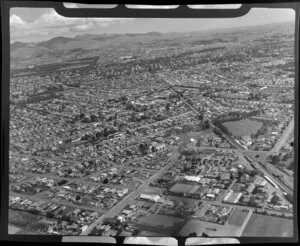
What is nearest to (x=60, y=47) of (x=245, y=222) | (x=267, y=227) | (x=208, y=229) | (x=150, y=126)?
(x=150, y=126)

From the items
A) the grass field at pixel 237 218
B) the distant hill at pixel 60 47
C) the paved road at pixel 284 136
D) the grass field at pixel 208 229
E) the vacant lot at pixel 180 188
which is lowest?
the grass field at pixel 208 229

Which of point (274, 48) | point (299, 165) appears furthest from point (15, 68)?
point (299, 165)

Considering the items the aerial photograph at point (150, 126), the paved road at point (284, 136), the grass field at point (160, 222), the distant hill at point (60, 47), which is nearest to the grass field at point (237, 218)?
the aerial photograph at point (150, 126)

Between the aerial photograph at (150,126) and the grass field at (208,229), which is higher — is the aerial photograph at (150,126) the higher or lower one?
the higher one

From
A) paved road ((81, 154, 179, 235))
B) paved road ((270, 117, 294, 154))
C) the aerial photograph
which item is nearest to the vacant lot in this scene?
the aerial photograph

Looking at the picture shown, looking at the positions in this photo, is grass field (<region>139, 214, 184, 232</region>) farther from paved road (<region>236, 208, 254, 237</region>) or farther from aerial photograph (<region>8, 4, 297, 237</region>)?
paved road (<region>236, 208, 254, 237</region>)

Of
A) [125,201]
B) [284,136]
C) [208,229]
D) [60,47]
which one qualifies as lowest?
[208,229]

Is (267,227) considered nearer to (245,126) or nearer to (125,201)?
(245,126)

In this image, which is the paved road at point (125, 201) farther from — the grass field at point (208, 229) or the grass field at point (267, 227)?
the grass field at point (267, 227)

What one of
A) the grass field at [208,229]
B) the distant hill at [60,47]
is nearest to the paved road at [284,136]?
the grass field at [208,229]
